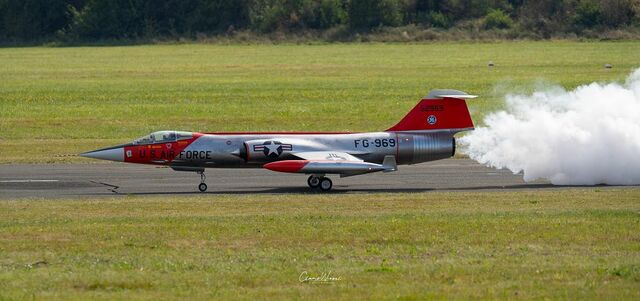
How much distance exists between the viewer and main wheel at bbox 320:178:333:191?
28.8 metres

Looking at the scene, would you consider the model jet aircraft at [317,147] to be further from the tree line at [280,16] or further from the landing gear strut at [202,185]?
the tree line at [280,16]

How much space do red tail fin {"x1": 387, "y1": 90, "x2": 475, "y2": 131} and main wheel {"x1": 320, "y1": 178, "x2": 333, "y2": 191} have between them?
9.09ft

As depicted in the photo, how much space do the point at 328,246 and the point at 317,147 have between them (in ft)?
31.1

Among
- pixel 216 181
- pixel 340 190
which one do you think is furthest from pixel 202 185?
pixel 340 190

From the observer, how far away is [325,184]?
28844mm

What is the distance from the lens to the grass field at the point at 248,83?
45375mm

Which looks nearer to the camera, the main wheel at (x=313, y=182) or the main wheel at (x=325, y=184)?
the main wheel at (x=325, y=184)

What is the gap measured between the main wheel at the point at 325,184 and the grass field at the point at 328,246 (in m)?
1.25

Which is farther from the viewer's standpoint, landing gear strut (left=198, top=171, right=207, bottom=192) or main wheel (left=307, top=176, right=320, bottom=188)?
main wheel (left=307, top=176, right=320, bottom=188)

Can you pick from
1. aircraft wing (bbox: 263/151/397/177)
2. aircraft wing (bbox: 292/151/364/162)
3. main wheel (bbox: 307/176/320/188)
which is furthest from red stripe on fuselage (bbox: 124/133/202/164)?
main wheel (bbox: 307/176/320/188)

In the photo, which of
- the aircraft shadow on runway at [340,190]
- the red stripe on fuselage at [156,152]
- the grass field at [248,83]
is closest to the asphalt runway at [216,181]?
the aircraft shadow on runway at [340,190]

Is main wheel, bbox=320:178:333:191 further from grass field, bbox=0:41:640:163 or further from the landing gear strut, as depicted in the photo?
grass field, bbox=0:41:640:163

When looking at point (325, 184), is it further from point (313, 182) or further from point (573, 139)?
point (573, 139)

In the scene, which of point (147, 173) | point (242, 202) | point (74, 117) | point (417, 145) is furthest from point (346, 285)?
point (74, 117)
